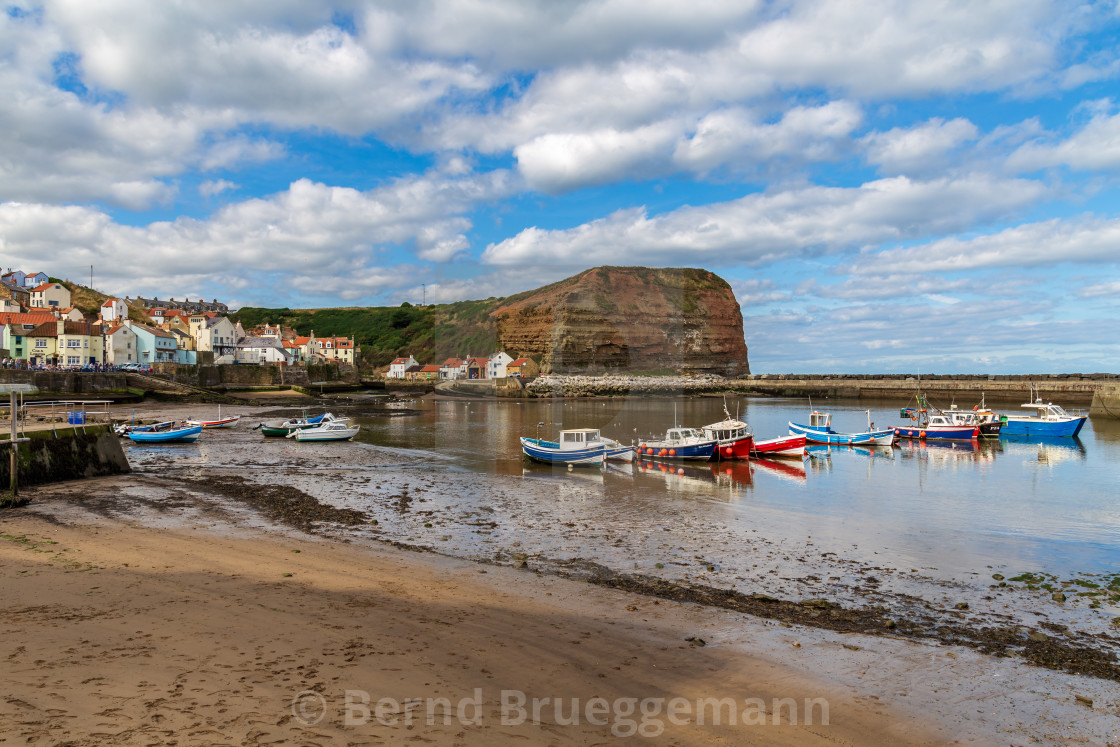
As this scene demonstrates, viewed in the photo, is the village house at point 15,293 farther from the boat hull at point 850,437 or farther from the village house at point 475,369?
the boat hull at point 850,437

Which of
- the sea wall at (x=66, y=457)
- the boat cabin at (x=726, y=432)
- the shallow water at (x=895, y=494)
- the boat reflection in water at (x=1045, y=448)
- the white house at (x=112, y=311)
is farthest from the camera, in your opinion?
the white house at (x=112, y=311)

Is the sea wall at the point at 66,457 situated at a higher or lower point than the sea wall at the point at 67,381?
lower

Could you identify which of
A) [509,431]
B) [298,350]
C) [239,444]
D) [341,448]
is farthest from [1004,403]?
[298,350]

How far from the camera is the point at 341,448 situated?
32438 millimetres

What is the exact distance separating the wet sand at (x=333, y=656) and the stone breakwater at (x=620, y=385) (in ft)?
233

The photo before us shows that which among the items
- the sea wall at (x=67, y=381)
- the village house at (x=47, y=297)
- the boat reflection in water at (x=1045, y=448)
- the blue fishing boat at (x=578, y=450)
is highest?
the village house at (x=47, y=297)

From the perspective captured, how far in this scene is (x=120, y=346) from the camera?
71.1 meters

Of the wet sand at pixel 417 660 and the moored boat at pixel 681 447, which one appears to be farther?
the moored boat at pixel 681 447

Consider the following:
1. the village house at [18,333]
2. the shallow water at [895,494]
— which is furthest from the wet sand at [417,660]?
the village house at [18,333]

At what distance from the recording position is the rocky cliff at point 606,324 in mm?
96250

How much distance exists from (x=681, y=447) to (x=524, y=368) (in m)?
71.1

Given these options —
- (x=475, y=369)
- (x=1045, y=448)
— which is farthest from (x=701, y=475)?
(x=475, y=369)

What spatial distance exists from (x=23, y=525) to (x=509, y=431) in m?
30.2

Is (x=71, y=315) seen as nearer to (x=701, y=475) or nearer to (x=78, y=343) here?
(x=78, y=343)
